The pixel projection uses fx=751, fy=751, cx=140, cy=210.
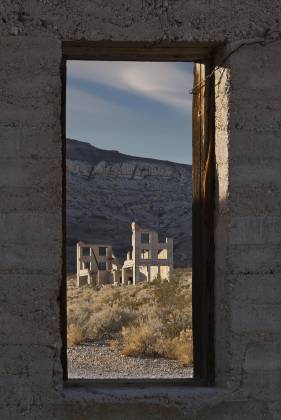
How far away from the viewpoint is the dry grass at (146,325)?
35.3ft

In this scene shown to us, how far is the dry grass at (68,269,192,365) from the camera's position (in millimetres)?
10766

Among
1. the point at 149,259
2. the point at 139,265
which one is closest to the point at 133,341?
the point at 139,265

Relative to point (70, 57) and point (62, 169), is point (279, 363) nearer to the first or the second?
point (62, 169)

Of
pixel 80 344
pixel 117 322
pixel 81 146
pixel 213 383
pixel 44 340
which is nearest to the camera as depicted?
pixel 44 340

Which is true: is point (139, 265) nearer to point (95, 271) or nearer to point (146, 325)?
point (95, 271)

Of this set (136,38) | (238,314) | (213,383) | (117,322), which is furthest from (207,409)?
(117,322)

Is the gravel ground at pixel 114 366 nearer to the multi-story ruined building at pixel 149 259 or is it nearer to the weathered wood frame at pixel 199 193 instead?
the weathered wood frame at pixel 199 193

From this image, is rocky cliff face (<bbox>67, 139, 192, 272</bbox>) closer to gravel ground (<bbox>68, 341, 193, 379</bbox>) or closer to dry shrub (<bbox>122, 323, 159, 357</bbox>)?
Answer: dry shrub (<bbox>122, 323, 159, 357</bbox>)

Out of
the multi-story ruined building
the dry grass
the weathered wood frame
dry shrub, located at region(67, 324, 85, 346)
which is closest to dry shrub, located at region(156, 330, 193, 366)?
the dry grass

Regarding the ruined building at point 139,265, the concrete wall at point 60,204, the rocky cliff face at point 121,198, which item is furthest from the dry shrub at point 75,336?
the rocky cliff face at point 121,198

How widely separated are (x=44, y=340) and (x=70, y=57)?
1.38 m

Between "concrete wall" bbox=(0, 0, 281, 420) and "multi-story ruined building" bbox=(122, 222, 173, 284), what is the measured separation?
23933 millimetres

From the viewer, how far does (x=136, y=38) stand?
11.1ft

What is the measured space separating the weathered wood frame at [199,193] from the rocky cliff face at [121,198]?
46.2 m
